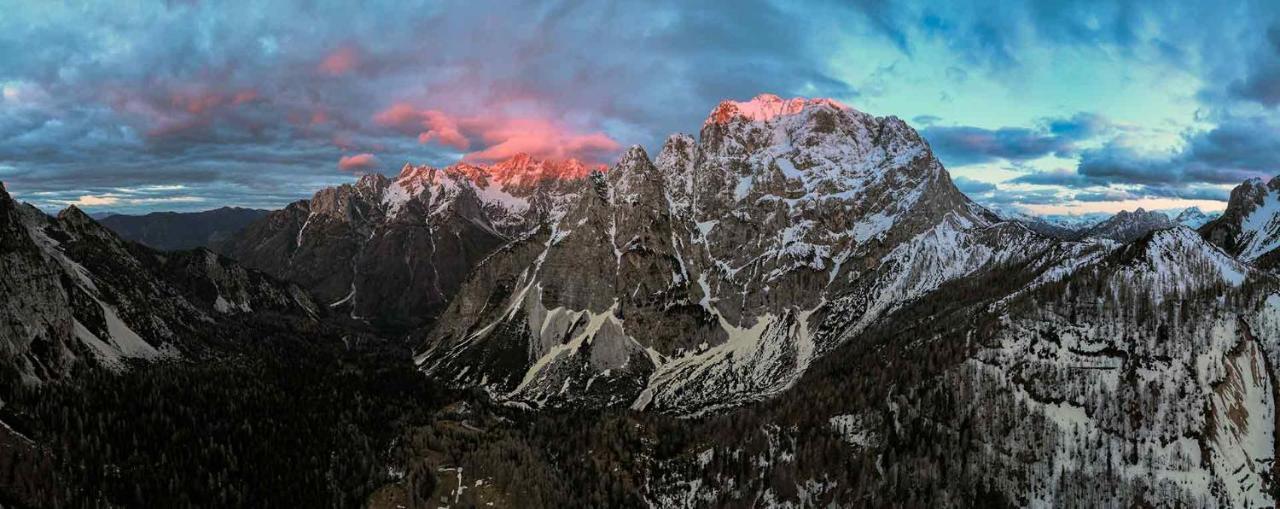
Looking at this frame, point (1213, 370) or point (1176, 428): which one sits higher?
point (1213, 370)

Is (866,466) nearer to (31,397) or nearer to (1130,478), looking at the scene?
(1130,478)

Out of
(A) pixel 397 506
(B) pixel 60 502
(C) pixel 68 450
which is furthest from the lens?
(A) pixel 397 506

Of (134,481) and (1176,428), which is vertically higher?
(1176,428)

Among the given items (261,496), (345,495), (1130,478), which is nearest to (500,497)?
(345,495)

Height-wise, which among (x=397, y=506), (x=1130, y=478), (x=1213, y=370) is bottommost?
(x=397, y=506)

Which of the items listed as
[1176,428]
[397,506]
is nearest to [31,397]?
[397,506]

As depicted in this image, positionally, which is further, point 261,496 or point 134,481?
point 261,496

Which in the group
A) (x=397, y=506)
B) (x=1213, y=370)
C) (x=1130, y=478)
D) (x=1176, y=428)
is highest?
(x=1213, y=370)

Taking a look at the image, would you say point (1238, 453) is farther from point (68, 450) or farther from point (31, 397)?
point (31, 397)

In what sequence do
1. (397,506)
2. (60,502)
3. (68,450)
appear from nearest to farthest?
(60,502) → (68,450) → (397,506)
